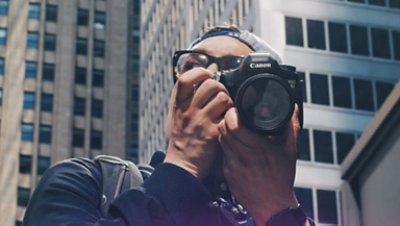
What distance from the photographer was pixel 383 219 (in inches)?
975

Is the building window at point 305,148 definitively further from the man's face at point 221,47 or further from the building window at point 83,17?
the building window at point 83,17

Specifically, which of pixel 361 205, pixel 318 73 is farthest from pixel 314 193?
pixel 361 205

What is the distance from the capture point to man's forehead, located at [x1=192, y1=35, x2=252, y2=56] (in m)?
3.45

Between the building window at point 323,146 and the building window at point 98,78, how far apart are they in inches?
1469

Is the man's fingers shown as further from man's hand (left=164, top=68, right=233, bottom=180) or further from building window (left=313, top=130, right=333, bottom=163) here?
building window (left=313, top=130, right=333, bottom=163)

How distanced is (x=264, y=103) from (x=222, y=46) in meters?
0.73

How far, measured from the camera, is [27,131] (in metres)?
74.2

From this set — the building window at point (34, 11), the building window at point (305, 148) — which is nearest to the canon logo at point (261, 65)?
the building window at point (305, 148)

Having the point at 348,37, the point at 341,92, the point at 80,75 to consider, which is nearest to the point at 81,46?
the point at 80,75

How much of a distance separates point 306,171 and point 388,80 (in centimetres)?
658

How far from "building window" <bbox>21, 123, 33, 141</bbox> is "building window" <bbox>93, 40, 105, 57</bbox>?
321 inches

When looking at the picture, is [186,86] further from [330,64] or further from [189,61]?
[330,64]

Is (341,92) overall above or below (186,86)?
above

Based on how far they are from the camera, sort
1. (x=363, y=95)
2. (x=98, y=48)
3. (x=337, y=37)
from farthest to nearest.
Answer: (x=98, y=48) < (x=337, y=37) < (x=363, y=95)
